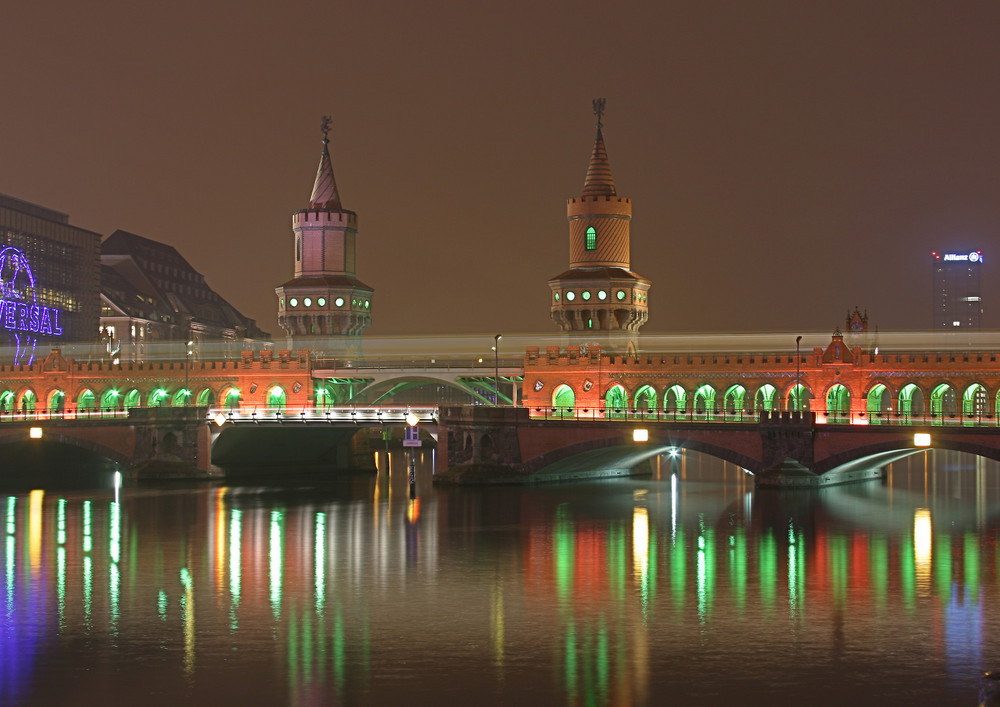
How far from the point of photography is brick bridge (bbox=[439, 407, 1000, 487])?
76562mm

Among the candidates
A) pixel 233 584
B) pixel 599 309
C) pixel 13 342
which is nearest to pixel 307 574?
pixel 233 584

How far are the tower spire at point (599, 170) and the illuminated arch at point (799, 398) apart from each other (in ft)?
101

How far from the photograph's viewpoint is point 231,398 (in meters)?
119

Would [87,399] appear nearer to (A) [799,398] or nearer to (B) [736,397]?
(B) [736,397]

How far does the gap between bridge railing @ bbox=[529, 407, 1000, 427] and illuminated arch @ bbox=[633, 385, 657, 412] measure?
358cm

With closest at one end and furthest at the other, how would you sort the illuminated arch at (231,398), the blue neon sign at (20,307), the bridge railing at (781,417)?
the bridge railing at (781,417) → the illuminated arch at (231,398) → the blue neon sign at (20,307)

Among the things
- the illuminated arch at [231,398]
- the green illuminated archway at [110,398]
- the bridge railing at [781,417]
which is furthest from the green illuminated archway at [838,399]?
the green illuminated archway at [110,398]

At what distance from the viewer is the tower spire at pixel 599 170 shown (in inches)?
4852

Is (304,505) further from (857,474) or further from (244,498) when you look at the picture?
(857,474)

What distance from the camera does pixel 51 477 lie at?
352 feet

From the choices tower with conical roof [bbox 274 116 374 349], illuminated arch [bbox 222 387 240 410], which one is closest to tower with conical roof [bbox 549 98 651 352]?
tower with conical roof [bbox 274 116 374 349]

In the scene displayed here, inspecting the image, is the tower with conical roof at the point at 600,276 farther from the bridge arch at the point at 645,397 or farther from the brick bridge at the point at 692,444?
the brick bridge at the point at 692,444

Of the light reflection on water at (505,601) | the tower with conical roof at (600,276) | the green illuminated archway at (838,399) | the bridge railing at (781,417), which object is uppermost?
the tower with conical roof at (600,276)

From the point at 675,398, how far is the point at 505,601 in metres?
60.0
